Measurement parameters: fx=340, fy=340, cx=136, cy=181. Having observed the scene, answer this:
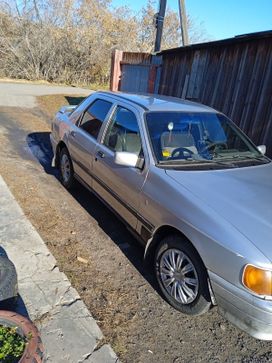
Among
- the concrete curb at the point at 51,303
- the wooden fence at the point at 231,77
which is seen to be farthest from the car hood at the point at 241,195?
the wooden fence at the point at 231,77

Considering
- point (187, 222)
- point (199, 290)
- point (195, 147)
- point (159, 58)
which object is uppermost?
point (159, 58)

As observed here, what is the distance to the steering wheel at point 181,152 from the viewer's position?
3.48 metres

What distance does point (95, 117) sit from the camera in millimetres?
4621

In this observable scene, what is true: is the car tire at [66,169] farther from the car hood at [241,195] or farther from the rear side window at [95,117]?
the car hood at [241,195]

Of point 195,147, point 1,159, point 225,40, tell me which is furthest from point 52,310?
point 225,40

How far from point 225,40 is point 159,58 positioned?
3089 mm

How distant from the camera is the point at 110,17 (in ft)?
85.1

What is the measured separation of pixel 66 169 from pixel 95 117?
A: 1195 mm

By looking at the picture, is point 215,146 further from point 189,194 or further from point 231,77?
point 231,77

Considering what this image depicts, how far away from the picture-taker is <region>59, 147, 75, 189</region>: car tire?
5255mm

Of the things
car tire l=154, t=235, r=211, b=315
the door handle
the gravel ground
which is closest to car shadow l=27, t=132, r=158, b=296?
the gravel ground

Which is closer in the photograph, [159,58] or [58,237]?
[58,237]

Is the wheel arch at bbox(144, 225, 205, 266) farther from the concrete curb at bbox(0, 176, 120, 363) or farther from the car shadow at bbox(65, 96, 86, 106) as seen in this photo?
the car shadow at bbox(65, 96, 86, 106)

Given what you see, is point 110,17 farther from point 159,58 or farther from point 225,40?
point 225,40
